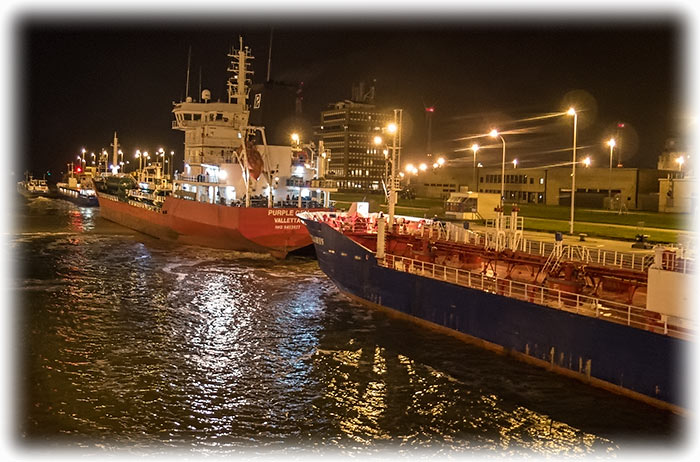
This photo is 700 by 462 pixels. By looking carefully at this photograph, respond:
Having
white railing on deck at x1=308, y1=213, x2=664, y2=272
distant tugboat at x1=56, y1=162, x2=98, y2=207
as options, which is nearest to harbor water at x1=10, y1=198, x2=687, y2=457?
white railing on deck at x1=308, y1=213, x2=664, y2=272

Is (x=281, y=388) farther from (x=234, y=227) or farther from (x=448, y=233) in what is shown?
(x=234, y=227)

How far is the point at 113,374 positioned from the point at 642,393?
1487 centimetres

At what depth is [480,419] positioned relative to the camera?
15.6m

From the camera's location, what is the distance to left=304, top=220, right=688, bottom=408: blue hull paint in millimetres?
15727

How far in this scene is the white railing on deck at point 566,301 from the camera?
1609 cm

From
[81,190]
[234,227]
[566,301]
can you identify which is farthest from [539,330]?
[81,190]

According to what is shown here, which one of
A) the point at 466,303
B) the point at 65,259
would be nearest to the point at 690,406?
the point at 466,303

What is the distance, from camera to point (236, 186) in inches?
1849

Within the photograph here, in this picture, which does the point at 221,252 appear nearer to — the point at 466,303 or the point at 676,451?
the point at 466,303

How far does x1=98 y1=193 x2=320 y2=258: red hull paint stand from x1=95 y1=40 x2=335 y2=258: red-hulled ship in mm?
67

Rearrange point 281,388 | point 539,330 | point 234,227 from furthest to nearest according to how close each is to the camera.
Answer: point 234,227
point 539,330
point 281,388

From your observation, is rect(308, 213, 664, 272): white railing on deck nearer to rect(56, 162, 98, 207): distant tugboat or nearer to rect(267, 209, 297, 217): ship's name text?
rect(267, 209, 297, 217): ship's name text

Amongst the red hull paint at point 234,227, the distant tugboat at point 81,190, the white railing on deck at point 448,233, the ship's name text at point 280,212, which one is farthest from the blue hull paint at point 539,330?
the distant tugboat at point 81,190

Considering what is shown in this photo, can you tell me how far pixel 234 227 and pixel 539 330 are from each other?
89.8ft
